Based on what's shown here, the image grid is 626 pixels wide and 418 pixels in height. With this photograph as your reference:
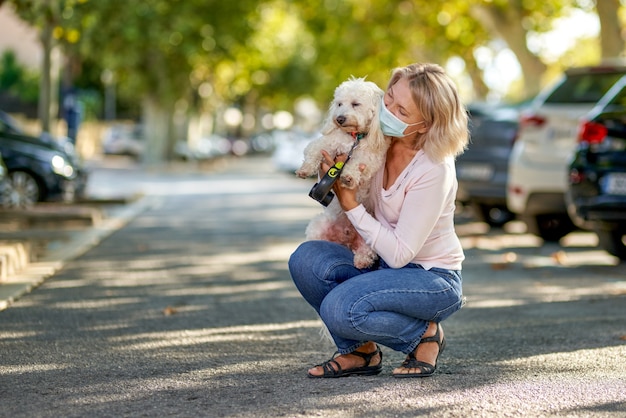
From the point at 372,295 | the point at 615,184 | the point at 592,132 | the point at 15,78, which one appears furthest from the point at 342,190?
the point at 15,78

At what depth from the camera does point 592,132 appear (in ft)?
37.9

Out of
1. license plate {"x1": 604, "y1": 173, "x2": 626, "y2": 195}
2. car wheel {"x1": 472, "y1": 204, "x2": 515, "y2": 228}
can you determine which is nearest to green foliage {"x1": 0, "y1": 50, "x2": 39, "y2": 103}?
car wheel {"x1": 472, "y1": 204, "x2": 515, "y2": 228}

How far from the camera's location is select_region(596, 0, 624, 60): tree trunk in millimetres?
24438

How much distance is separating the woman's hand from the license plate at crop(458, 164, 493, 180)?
36.0 ft

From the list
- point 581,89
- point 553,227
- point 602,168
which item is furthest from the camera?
point 553,227

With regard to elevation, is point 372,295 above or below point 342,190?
below

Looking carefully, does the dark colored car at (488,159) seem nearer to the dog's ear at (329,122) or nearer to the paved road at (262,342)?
the paved road at (262,342)

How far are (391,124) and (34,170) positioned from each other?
14.1 meters

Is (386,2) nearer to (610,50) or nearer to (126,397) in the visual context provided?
(610,50)

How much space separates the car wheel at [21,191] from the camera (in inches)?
737

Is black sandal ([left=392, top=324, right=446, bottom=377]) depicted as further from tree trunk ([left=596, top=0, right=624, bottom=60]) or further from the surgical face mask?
tree trunk ([left=596, top=0, right=624, bottom=60])

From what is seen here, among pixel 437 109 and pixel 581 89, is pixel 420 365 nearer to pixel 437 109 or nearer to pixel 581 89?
pixel 437 109

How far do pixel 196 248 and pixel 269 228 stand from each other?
11.3 ft

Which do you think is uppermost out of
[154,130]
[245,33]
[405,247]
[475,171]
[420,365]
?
[245,33]
